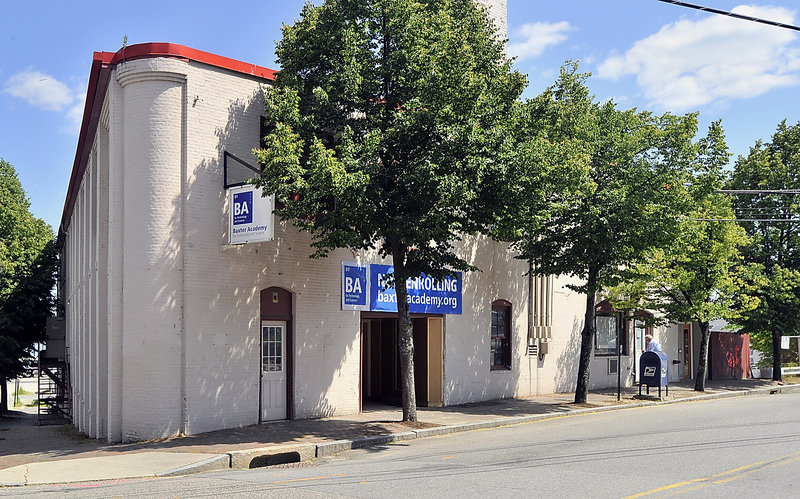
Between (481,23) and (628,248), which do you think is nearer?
(481,23)

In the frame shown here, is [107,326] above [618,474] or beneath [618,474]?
above

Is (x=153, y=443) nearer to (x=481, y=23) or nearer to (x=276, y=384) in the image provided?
(x=276, y=384)

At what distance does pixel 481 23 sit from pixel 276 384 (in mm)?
9453

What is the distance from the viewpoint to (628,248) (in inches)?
787

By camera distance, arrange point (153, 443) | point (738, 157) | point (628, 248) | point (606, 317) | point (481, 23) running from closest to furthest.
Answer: point (153, 443), point (481, 23), point (628, 248), point (606, 317), point (738, 157)

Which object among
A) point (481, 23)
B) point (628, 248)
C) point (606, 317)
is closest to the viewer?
point (481, 23)

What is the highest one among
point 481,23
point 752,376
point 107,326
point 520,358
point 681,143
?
point 481,23

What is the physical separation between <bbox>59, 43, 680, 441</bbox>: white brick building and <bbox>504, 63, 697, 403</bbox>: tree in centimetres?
529

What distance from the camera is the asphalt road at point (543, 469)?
9.56m

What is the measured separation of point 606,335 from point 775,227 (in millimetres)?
10085

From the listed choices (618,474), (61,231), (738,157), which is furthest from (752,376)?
(61,231)

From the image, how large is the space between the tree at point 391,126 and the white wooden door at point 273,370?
2.41 metres

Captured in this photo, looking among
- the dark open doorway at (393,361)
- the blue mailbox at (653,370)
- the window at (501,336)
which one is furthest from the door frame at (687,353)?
the dark open doorway at (393,361)

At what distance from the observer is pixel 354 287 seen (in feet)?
61.5
